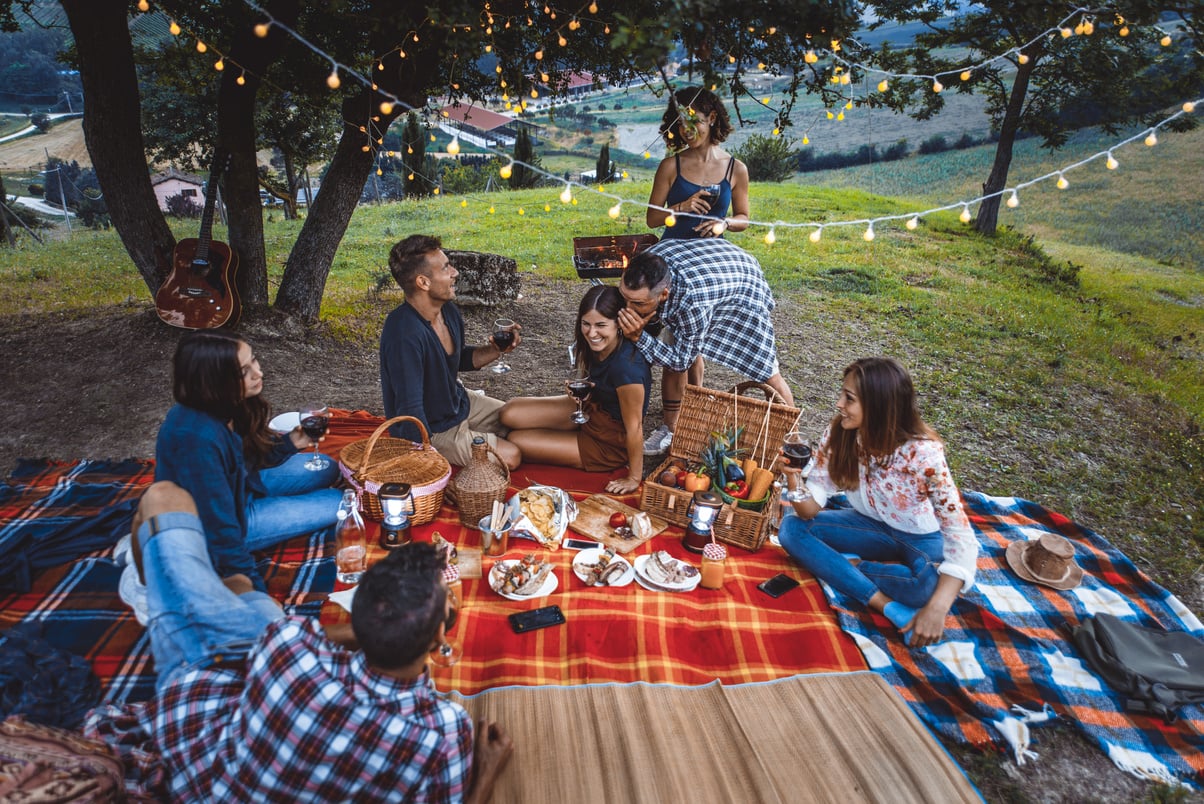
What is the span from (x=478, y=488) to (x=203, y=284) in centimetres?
428

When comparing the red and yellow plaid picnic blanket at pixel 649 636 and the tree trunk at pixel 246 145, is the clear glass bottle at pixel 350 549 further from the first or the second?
the tree trunk at pixel 246 145

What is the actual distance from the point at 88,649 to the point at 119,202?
4712mm

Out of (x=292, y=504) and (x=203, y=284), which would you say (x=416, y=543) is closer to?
(x=292, y=504)

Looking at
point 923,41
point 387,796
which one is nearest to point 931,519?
point 387,796

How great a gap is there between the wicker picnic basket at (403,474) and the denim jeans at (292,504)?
0.15 meters

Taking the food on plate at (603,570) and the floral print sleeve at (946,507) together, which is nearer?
the floral print sleeve at (946,507)

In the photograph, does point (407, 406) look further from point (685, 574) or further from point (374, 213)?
point (374, 213)

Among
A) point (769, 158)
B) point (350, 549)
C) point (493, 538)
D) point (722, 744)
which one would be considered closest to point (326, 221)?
point (350, 549)

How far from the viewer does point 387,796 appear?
1766 millimetres

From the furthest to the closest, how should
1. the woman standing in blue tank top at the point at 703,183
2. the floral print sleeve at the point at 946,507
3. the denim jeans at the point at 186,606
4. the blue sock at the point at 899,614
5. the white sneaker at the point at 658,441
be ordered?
the white sneaker at the point at 658,441
the woman standing in blue tank top at the point at 703,183
the blue sock at the point at 899,614
the floral print sleeve at the point at 946,507
the denim jeans at the point at 186,606

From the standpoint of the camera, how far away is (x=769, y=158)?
21.8m

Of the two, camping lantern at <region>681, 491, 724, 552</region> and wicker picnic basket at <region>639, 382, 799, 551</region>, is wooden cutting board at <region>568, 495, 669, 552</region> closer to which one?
wicker picnic basket at <region>639, 382, 799, 551</region>

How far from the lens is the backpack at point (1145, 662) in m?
2.69

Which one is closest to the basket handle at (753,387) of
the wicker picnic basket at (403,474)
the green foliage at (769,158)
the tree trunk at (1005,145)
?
the wicker picnic basket at (403,474)
